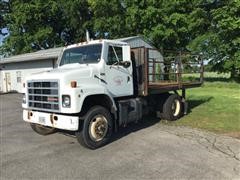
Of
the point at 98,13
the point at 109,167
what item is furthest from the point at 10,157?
the point at 98,13

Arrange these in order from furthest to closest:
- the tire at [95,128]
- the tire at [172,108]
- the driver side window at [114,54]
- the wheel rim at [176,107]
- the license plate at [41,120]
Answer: the wheel rim at [176,107] < the tire at [172,108] < the driver side window at [114,54] < the license plate at [41,120] < the tire at [95,128]

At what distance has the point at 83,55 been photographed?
8250 millimetres

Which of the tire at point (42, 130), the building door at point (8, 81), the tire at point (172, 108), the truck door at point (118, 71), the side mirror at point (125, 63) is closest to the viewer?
the truck door at point (118, 71)

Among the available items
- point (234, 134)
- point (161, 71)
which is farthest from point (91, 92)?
point (161, 71)

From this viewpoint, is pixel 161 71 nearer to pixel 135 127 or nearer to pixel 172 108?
pixel 172 108

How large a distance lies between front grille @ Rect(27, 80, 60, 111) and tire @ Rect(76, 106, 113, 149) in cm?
Result: 77

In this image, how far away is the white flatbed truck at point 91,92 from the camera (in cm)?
686

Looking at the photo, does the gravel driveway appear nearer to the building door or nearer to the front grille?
the front grille

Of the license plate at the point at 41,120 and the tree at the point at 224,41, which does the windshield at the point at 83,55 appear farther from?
the tree at the point at 224,41

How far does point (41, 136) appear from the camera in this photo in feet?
28.1

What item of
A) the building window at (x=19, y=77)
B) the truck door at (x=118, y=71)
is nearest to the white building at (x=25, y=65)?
the building window at (x=19, y=77)

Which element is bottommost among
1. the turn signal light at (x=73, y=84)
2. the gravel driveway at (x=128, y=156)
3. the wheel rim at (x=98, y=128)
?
the gravel driveway at (x=128, y=156)

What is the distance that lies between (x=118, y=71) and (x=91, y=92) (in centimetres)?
135

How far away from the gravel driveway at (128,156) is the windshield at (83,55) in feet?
6.87
